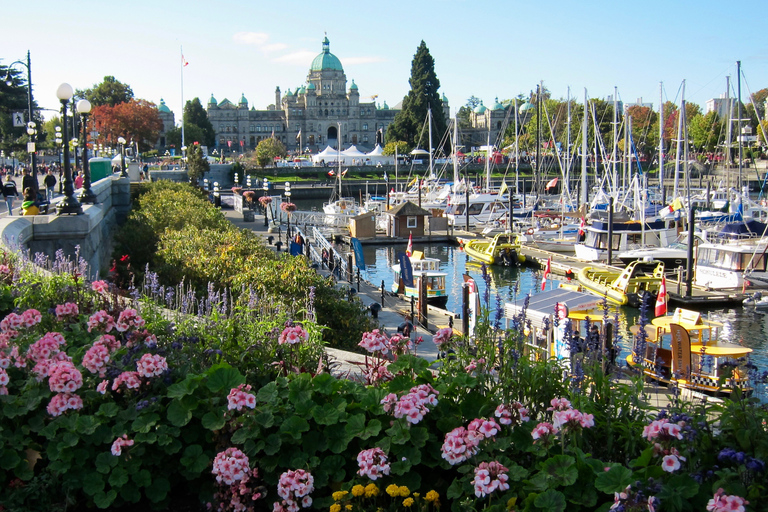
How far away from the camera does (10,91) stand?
61.3 m

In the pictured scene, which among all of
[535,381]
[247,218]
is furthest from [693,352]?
[247,218]

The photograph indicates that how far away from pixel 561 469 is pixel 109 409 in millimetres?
3054

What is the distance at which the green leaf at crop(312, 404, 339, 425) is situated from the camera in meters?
5.01

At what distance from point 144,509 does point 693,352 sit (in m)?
12.0

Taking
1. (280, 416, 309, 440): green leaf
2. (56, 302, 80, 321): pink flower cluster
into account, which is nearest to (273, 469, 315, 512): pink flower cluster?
(280, 416, 309, 440): green leaf

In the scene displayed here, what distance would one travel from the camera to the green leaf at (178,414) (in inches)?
198

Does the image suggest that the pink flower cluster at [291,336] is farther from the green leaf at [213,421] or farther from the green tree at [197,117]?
the green tree at [197,117]

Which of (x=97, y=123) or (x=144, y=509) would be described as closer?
(x=144, y=509)

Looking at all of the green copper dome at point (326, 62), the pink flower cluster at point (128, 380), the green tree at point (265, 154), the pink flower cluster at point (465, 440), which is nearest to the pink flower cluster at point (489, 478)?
the pink flower cluster at point (465, 440)

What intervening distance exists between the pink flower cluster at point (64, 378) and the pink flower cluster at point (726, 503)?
408 cm

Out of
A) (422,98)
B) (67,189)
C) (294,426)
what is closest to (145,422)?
(294,426)

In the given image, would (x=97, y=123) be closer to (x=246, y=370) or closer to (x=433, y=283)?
(x=433, y=283)

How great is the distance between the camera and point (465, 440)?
4605 mm

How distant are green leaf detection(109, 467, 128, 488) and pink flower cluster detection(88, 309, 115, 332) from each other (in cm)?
163
